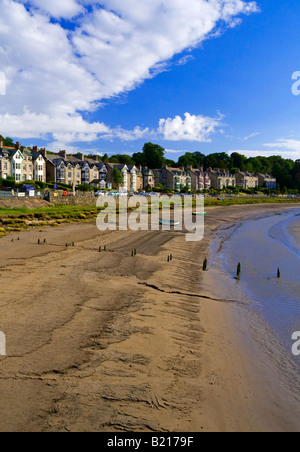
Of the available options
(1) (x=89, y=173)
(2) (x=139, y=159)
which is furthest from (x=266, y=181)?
(1) (x=89, y=173)

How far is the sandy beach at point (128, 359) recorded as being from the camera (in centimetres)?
590

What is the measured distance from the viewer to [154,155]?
399ft

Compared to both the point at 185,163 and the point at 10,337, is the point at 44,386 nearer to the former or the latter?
the point at 10,337

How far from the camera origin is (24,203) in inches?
1772

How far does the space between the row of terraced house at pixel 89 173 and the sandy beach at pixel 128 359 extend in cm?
5518

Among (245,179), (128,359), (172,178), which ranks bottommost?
(128,359)

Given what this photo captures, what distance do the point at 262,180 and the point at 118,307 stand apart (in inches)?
6151

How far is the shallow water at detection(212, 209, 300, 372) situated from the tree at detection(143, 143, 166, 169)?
93.1 meters

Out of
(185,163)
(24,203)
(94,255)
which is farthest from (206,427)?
(185,163)

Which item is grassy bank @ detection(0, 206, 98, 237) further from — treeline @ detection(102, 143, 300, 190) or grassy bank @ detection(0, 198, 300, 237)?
treeline @ detection(102, 143, 300, 190)

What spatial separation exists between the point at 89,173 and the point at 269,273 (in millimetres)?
77101

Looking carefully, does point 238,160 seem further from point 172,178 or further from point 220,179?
point 172,178

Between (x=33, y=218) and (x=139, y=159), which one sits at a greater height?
(x=139, y=159)
